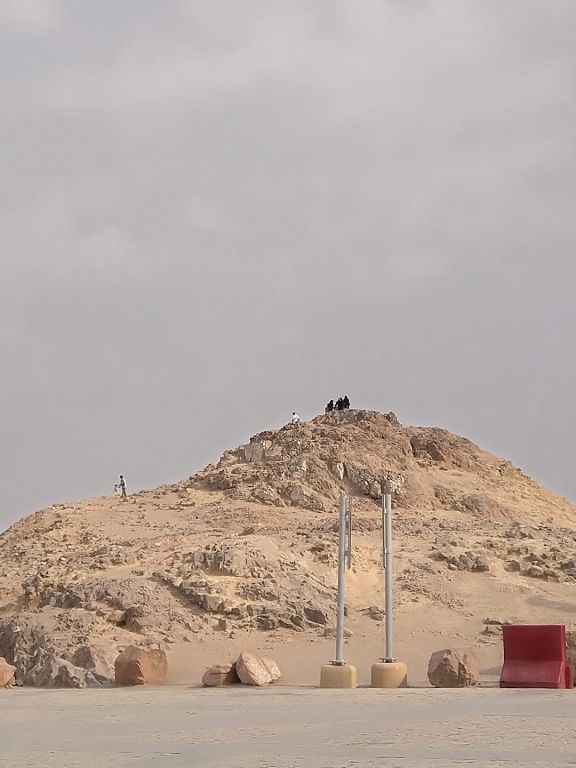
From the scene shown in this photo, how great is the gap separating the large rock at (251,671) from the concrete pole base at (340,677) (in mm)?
1030

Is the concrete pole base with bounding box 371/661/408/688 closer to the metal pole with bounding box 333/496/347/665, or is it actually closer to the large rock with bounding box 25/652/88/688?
the metal pole with bounding box 333/496/347/665

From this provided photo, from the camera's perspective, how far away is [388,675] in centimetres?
1496

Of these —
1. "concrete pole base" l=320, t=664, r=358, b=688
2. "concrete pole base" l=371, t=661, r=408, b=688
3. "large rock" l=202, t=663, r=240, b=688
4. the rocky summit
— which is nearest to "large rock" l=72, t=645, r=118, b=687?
the rocky summit

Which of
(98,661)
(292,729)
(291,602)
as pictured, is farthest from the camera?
(291,602)

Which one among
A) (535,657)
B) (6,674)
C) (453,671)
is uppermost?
(535,657)

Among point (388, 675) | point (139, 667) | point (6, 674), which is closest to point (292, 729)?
point (388, 675)

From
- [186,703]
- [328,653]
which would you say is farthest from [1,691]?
[328,653]

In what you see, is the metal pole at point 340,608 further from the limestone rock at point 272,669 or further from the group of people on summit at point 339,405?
the group of people on summit at point 339,405

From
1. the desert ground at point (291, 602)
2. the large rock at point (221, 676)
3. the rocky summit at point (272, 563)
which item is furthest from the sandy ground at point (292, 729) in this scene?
the rocky summit at point (272, 563)

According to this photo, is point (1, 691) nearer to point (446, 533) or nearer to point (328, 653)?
point (328, 653)

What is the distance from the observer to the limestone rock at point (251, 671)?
15.5 m

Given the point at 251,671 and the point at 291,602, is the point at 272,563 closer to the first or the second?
the point at 291,602

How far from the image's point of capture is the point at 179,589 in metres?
20.6

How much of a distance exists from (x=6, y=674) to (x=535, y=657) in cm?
894
